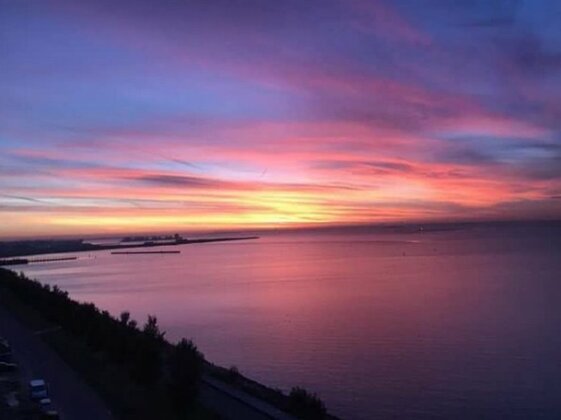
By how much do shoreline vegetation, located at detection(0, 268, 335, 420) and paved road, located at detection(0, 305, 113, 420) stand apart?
0.27m

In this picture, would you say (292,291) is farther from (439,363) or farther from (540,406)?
(540,406)

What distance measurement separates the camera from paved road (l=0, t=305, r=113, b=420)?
1316cm

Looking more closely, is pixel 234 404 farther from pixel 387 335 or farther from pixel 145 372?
pixel 387 335

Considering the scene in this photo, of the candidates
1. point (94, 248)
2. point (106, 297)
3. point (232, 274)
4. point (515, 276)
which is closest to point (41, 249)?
point (94, 248)

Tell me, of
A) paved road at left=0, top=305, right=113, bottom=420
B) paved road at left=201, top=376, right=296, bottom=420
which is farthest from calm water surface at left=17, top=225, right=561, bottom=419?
paved road at left=0, top=305, right=113, bottom=420

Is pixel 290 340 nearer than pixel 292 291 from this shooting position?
Yes

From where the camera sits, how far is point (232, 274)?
71.4 metres

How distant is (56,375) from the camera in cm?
1722

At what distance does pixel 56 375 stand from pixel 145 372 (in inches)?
102

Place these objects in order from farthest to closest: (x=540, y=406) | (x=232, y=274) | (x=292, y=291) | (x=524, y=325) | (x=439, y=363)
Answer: (x=232, y=274)
(x=292, y=291)
(x=524, y=325)
(x=439, y=363)
(x=540, y=406)

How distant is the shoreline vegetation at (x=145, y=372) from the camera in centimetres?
1384

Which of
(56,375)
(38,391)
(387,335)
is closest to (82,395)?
(38,391)

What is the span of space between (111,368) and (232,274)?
5319cm

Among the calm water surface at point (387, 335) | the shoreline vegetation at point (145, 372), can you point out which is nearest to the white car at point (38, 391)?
the shoreline vegetation at point (145, 372)
